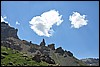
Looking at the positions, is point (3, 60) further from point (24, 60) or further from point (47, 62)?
point (47, 62)

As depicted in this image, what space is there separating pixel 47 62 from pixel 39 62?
30.4ft

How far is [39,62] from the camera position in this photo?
178m

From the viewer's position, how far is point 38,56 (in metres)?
187

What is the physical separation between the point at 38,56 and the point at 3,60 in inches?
1214

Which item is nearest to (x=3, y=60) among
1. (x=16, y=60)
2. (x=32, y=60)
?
(x=16, y=60)

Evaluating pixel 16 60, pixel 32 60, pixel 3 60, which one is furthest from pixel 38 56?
pixel 3 60

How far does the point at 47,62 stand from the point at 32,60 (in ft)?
37.5

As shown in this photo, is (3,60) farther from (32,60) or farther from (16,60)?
(32,60)

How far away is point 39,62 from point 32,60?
6.64 m

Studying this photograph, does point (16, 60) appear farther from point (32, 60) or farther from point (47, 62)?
point (47, 62)

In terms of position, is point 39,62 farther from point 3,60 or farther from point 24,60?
point 3,60

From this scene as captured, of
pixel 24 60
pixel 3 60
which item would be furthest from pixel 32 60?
pixel 3 60

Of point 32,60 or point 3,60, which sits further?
point 32,60

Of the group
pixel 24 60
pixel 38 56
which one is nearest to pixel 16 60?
pixel 24 60
